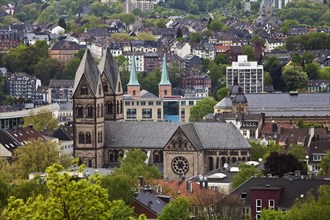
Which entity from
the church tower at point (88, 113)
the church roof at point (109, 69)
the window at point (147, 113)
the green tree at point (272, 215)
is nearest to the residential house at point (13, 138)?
the church tower at point (88, 113)

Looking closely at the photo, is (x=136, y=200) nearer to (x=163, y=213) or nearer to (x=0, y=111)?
(x=163, y=213)

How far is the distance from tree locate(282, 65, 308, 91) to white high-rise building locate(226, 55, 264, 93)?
2367 mm

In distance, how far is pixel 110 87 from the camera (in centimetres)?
9862

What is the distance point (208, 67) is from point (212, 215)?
13113cm

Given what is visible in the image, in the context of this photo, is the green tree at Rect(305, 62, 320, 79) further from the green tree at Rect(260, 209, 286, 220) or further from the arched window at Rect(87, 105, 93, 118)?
the green tree at Rect(260, 209, 286, 220)

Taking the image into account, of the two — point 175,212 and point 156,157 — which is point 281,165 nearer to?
point 156,157

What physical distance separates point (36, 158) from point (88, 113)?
4.21m

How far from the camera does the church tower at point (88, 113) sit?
95375mm

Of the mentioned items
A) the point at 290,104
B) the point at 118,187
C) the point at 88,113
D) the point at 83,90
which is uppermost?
the point at 83,90

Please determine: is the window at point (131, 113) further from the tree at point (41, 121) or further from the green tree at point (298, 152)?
the green tree at point (298, 152)

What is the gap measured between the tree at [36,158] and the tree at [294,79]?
2921 inches

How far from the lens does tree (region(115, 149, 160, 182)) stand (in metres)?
84.4

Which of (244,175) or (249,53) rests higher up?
(249,53)

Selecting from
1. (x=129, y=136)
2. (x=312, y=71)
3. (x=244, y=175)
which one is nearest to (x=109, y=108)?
(x=129, y=136)
